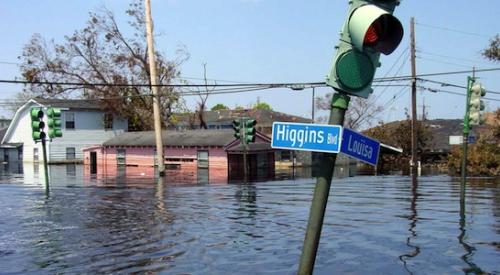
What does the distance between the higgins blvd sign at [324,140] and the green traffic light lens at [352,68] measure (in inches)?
12.2

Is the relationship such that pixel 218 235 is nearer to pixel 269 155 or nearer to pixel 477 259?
pixel 477 259

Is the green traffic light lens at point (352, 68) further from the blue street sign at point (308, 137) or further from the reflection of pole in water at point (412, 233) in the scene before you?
the reflection of pole in water at point (412, 233)

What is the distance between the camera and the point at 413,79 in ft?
138

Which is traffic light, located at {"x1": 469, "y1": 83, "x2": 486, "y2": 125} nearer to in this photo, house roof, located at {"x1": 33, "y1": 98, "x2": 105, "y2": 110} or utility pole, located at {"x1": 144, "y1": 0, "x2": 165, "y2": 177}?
utility pole, located at {"x1": 144, "y1": 0, "x2": 165, "y2": 177}

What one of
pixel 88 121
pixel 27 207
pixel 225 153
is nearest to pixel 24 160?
pixel 88 121

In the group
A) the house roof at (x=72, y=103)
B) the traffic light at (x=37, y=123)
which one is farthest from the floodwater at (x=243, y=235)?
the house roof at (x=72, y=103)

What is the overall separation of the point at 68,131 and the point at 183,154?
16.8m

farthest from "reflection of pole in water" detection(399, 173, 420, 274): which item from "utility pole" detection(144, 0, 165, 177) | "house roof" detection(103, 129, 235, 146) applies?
"house roof" detection(103, 129, 235, 146)

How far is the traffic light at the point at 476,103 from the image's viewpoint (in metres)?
13.6

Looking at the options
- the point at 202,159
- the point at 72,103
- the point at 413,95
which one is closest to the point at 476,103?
the point at 413,95

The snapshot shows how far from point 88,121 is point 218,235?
54892mm

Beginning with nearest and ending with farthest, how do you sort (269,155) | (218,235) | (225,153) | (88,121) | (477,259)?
(477,259) < (218,235) < (225,153) < (269,155) < (88,121)

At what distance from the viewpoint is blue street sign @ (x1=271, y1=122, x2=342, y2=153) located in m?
4.00

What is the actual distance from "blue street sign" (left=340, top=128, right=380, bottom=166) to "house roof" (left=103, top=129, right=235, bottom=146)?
143 feet
